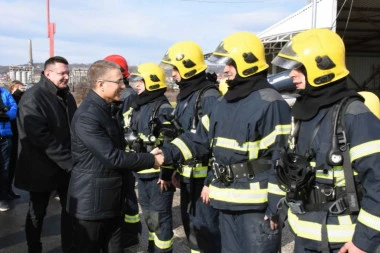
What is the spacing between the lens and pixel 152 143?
14.8 ft

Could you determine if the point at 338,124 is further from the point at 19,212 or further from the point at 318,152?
the point at 19,212

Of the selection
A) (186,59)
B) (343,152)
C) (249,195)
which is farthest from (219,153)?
(186,59)

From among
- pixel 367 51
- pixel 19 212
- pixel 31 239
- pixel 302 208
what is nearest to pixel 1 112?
pixel 19 212

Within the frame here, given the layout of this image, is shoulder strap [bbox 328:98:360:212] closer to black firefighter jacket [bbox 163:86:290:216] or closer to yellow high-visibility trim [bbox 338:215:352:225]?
yellow high-visibility trim [bbox 338:215:352:225]

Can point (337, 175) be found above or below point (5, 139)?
above

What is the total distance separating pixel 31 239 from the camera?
4.29 metres

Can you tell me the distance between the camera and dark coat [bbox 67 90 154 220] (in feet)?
9.84

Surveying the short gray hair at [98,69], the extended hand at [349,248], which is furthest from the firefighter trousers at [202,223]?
the extended hand at [349,248]

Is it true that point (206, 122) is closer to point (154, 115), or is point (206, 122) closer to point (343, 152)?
point (154, 115)

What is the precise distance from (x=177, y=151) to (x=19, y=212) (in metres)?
3.92

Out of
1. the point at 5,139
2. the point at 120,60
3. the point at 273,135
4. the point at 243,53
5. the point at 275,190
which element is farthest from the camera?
the point at 5,139

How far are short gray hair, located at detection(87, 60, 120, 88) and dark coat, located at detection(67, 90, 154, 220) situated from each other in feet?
0.33

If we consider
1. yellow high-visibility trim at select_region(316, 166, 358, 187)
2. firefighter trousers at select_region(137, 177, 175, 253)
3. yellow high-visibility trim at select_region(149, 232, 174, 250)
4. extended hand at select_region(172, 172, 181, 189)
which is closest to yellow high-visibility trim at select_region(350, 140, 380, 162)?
yellow high-visibility trim at select_region(316, 166, 358, 187)

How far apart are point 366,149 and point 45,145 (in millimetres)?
3110
